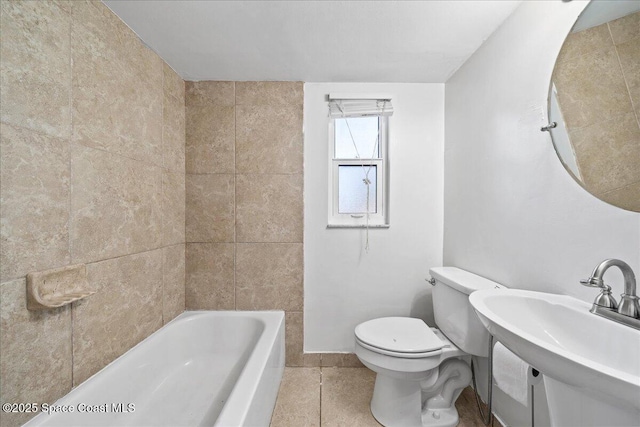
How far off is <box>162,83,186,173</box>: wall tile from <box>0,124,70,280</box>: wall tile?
65 cm

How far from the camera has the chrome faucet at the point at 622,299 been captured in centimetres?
68

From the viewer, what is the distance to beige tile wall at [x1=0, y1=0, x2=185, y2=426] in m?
0.82

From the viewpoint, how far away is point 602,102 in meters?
0.80

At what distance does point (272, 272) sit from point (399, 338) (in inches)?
36.5

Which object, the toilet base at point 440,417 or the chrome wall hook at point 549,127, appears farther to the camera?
the toilet base at point 440,417

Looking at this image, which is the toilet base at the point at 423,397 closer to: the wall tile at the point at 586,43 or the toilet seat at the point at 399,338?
the toilet seat at the point at 399,338

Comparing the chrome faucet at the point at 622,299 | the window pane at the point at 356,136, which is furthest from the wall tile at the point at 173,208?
the chrome faucet at the point at 622,299

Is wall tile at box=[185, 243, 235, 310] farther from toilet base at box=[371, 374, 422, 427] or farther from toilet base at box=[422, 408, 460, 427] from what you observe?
toilet base at box=[422, 408, 460, 427]

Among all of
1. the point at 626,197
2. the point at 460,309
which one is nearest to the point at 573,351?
the point at 626,197

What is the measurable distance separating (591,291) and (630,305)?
178 mm

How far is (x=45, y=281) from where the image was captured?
881 millimetres

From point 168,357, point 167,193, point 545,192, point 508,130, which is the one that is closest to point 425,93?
point 508,130

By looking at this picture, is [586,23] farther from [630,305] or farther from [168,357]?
[168,357]

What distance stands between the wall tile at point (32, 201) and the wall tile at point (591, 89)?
1.86 metres
